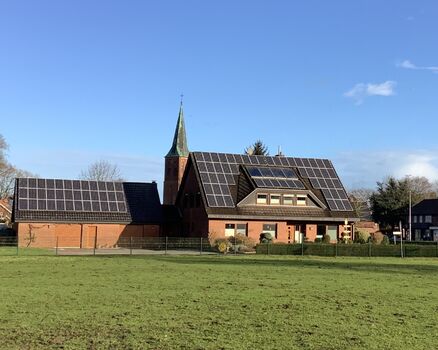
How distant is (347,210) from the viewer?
54.8m

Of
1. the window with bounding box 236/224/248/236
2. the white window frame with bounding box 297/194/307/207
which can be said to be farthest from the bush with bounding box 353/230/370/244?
the window with bounding box 236/224/248/236

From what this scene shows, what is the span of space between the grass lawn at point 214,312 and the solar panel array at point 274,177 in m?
32.5

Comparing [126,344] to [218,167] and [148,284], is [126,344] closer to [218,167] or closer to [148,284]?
[148,284]

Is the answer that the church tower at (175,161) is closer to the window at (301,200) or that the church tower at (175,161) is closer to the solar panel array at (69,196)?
the solar panel array at (69,196)

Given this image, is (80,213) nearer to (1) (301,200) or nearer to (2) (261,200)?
(2) (261,200)

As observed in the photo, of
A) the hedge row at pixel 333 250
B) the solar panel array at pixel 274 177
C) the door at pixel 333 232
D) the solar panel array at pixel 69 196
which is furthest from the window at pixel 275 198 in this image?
the solar panel array at pixel 69 196

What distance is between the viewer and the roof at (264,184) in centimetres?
5169

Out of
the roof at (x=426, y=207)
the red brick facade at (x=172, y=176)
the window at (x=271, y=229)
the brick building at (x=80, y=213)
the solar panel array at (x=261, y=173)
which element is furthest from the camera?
the red brick facade at (x=172, y=176)

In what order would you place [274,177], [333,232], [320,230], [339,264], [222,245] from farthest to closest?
[274,177]
[333,232]
[320,230]
[222,245]
[339,264]

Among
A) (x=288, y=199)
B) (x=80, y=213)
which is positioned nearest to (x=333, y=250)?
(x=288, y=199)

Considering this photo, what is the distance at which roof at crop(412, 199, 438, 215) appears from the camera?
337ft

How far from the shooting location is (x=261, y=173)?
5497 centimetres

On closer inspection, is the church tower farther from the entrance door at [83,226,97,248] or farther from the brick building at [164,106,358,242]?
the entrance door at [83,226,97,248]

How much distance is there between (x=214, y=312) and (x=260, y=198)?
4051 cm
